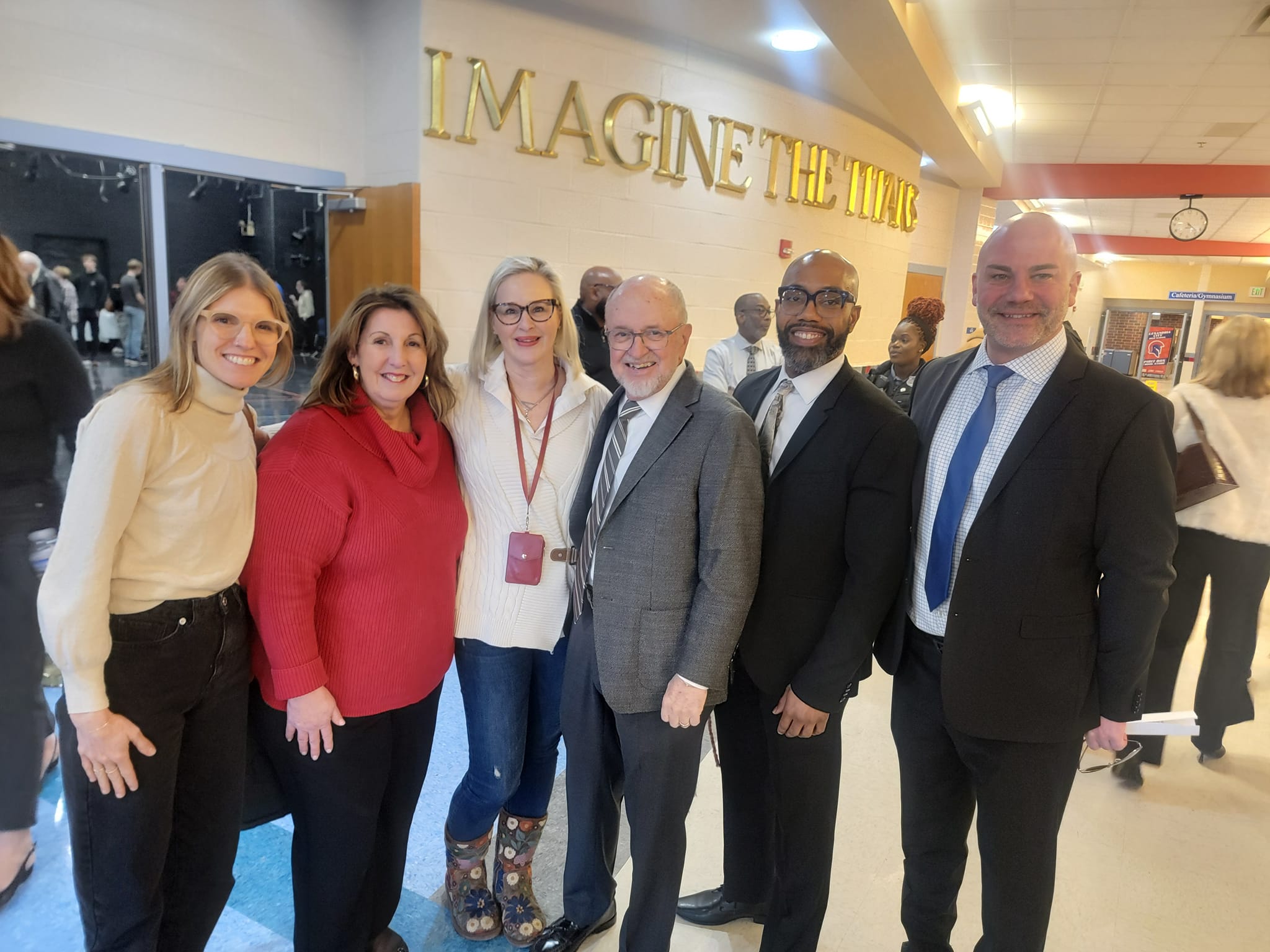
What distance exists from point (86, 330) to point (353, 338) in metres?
2.70

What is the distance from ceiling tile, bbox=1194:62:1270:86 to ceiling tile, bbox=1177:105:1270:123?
0.71m

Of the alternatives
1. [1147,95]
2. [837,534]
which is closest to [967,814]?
[837,534]

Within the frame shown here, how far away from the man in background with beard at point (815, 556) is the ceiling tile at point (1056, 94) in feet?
19.6

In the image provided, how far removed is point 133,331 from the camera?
354cm

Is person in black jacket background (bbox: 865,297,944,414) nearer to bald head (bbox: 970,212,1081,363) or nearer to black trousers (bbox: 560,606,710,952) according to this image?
bald head (bbox: 970,212,1081,363)

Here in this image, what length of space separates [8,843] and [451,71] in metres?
3.73

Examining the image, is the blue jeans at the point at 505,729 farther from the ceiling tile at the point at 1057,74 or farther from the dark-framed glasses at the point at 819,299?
the ceiling tile at the point at 1057,74

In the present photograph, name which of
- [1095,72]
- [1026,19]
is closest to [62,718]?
[1026,19]

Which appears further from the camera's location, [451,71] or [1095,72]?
[1095,72]

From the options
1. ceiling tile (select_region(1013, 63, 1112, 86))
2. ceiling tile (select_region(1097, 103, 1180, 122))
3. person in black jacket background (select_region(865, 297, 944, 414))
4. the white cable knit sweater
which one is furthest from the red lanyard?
ceiling tile (select_region(1097, 103, 1180, 122))

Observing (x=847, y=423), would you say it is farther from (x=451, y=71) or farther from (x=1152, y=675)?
(x=451, y=71)

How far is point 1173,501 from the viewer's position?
1369 mm

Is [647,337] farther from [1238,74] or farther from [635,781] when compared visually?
[1238,74]

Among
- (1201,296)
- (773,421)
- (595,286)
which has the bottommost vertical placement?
(773,421)
